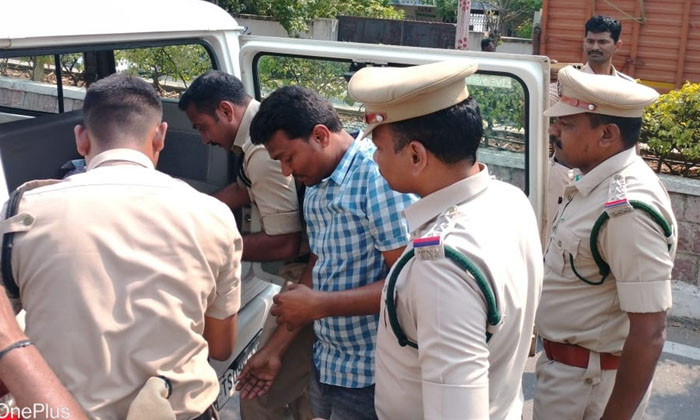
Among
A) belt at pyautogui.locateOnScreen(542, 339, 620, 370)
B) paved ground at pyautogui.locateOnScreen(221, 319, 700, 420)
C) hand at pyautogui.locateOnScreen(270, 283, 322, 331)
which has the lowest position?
paved ground at pyautogui.locateOnScreen(221, 319, 700, 420)

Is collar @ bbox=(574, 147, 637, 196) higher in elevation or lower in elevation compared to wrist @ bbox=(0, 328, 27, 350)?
higher

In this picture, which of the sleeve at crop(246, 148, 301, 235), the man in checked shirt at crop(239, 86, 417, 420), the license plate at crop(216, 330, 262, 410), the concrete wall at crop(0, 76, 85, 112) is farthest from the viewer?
the concrete wall at crop(0, 76, 85, 112)

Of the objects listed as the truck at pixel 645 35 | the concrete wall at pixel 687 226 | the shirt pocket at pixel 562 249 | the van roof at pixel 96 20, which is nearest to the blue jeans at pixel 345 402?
the shirt pocket at pixel 562 249

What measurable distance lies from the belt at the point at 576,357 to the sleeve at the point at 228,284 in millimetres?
1010

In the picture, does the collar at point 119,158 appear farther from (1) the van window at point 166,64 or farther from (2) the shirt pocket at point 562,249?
(1) the van window at point 166,64

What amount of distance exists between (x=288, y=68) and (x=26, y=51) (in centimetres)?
112

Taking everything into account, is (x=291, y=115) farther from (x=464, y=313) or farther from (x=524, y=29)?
(x=524, y=29)

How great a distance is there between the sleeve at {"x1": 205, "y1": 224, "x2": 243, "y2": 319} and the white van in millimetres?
544

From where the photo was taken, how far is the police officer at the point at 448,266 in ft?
4.06

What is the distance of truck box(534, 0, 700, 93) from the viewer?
9.34 meters

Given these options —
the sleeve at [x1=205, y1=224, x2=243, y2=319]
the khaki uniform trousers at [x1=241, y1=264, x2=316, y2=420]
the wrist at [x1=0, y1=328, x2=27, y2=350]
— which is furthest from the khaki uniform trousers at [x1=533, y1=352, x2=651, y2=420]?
the wrist at [x1=0, y1=328, x2=27, y2=350]

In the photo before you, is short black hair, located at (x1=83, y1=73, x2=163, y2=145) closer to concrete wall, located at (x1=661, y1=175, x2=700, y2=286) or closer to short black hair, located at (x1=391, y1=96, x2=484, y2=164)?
short black hair, located at (x1=391, y1=96, x2=484, y2=164)

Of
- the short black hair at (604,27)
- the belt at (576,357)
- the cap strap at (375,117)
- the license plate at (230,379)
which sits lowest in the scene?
the license plate at (230,379)

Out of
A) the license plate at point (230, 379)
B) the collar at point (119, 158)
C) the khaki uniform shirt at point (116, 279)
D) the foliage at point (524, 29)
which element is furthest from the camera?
the foliage at point (524, 29)
